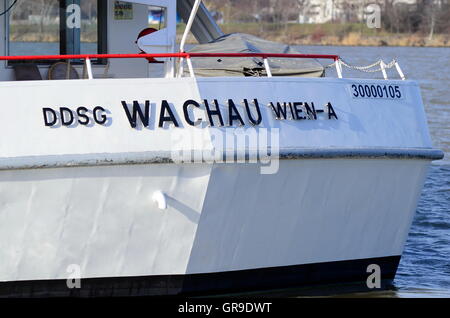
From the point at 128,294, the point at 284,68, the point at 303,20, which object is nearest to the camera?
the point at 128,294

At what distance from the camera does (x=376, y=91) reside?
10312 mm

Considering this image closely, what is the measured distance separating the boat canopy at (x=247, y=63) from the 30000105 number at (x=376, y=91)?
1.28ft

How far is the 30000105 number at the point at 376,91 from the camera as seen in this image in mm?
10133

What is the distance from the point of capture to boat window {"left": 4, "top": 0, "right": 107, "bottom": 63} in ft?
34.0

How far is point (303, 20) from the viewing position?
55.5 m

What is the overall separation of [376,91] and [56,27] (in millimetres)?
3164

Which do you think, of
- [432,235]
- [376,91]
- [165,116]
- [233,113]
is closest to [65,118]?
[165,116]

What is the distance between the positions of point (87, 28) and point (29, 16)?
0.69 metres

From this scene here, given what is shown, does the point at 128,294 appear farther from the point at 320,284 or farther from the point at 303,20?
the point at 303,20

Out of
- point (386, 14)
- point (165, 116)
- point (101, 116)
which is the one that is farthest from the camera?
point (386, 14)

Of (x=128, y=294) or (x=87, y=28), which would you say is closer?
(x=128, y=294)

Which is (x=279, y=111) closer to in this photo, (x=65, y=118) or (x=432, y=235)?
(x=65, y=118)

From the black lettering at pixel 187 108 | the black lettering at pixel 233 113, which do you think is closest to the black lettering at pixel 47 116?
the black lettering at pixel 187 108

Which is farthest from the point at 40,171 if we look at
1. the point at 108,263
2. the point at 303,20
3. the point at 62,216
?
the point at 303,20
